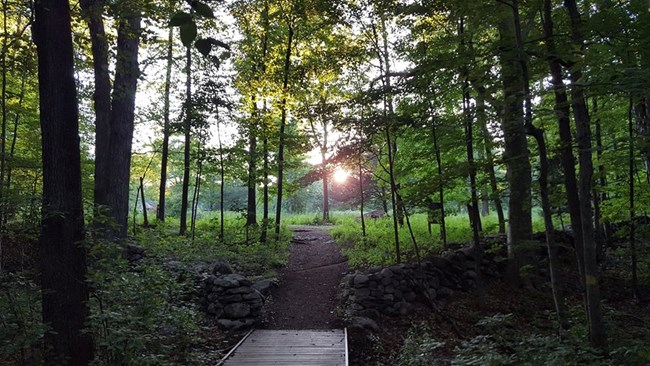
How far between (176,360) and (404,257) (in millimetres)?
6898

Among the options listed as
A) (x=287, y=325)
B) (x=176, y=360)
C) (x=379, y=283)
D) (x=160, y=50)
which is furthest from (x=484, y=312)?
(x=160, y=50)

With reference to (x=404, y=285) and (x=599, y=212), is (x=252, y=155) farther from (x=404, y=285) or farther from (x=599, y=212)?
(x=599, y=212)

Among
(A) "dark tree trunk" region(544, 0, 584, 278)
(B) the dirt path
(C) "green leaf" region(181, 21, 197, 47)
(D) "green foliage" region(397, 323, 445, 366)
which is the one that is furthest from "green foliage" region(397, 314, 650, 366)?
(C) "green leaf" region(181, 21, 197, 47)

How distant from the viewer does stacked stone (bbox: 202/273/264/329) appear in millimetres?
8141

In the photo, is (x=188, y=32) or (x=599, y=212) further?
(x=599, y=212)

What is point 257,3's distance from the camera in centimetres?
1403

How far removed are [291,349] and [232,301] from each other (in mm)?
2252

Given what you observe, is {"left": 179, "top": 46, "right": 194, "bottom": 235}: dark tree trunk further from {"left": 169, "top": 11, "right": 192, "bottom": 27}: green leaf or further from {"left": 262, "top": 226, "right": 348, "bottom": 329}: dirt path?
{"left": 169, "top": 11, "right": 192, "bottom": 27}: green leaf

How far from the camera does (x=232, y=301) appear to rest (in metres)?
8.38

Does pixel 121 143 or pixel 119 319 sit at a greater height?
pixel 121 143

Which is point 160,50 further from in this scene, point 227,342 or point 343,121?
point 227,342

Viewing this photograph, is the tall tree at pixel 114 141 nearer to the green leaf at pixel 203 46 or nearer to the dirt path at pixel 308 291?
the dirt path at pixel 308 291

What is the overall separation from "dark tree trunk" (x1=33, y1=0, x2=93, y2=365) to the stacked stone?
13.1ft

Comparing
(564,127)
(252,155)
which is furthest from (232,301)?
(564,127)
